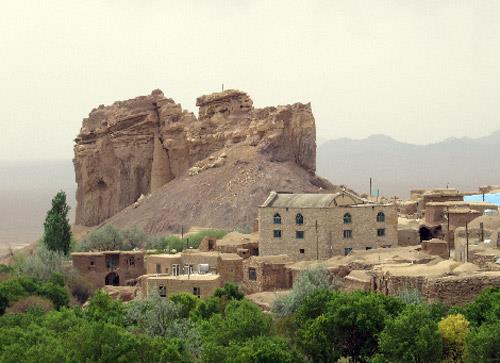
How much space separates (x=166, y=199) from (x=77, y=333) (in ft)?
171

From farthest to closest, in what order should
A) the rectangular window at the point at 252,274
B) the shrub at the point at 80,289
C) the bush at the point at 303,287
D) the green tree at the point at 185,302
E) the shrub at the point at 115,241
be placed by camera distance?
the shrub at the point at 115,241 < the shrub at the point at 80,289 < the rectangular window at the point at 252,274 < the green tree at the point at 185,302 < the bush at the point at 303,287

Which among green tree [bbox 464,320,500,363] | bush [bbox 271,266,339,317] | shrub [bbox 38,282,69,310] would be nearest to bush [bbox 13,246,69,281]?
shrub [bbox 38,282,69,310]

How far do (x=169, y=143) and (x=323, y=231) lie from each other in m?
45.4

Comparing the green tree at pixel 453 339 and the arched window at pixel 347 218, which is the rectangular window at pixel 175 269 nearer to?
the arched window at pixel 347 218

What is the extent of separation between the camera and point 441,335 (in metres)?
28.5

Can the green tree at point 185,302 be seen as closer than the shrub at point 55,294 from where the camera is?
Yes

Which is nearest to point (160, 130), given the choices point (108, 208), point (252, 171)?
point (108, 208)

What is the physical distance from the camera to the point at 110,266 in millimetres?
50625

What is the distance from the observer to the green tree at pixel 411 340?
27766mm

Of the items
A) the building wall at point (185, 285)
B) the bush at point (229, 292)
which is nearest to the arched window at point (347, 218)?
the building wall at point (185, 285)

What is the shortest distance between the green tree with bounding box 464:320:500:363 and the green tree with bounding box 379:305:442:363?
3.57 feet

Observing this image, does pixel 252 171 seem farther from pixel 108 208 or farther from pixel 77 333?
pixel 77 333

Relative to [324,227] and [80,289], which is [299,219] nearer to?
[324,227]

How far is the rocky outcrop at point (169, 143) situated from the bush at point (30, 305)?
38260 millimetres
